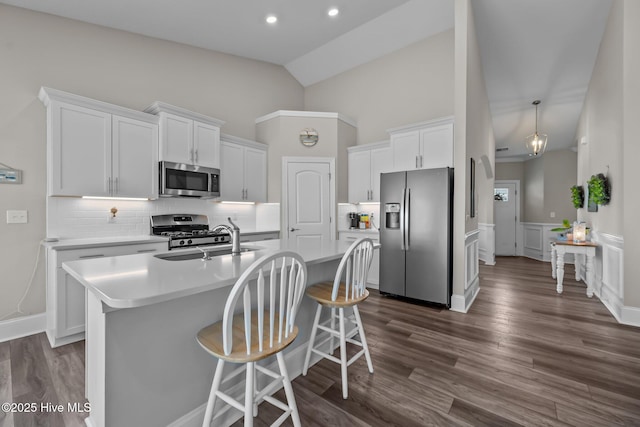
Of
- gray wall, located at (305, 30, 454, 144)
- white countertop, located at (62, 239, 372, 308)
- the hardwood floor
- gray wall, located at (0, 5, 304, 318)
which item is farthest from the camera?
gray wall, located at (305, 30, 454, 144)

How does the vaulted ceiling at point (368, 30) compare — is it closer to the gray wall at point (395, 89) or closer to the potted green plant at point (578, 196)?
the gray wall at point (395, 89)

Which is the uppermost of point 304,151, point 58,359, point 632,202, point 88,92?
point 88,92

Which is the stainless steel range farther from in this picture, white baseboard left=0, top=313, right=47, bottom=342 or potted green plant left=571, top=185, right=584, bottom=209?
potted green plant left=571, top=185, right=584, bottom=209

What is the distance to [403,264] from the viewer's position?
3.86 meters

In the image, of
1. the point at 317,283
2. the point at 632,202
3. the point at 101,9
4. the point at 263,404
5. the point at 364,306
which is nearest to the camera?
the point at 263,404

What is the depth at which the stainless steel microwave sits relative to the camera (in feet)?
11.5

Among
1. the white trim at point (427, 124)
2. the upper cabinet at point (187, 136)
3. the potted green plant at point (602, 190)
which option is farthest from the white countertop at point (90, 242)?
the potted green plant at point (602, 190)

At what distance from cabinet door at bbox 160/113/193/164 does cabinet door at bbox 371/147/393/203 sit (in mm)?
2728

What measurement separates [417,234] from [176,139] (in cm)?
330

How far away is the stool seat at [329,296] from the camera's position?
6.35 feet

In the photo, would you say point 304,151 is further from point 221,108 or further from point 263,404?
point 263,404

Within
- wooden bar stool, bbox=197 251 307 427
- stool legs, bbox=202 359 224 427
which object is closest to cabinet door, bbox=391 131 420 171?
wooden bar stool, bbox=197 251 307 427

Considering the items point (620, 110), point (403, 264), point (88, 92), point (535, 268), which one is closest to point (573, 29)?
point (620, 110)

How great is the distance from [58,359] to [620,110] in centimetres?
599
